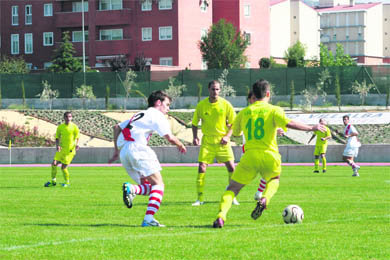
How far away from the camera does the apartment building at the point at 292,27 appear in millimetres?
101312

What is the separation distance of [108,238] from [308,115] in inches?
1371

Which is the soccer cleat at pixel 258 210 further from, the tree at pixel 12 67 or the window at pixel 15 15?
the window at pixel 15 15

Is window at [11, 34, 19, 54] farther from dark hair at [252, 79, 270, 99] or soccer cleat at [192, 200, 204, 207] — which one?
dark hair at [252, 79, 270, 99]

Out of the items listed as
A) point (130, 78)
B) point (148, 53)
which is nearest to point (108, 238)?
point (130, 78)

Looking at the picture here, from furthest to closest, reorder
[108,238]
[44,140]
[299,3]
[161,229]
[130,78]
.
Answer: [299,3] < [130,78] < [44,140] < [161,229] < [108,238]

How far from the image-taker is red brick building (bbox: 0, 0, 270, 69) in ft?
233

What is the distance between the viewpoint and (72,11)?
252 feet

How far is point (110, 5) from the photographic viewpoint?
7394cm

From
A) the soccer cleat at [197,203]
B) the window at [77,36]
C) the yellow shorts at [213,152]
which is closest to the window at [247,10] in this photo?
the window at [77,36]

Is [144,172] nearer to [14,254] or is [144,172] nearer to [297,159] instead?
[14,254]

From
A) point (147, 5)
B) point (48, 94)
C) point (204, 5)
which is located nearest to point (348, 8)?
point (204, 5)

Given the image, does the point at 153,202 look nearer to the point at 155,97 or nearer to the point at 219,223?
the point at 219,223

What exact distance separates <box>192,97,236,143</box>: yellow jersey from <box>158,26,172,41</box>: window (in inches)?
2262

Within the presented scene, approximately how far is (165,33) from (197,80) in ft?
59.8
